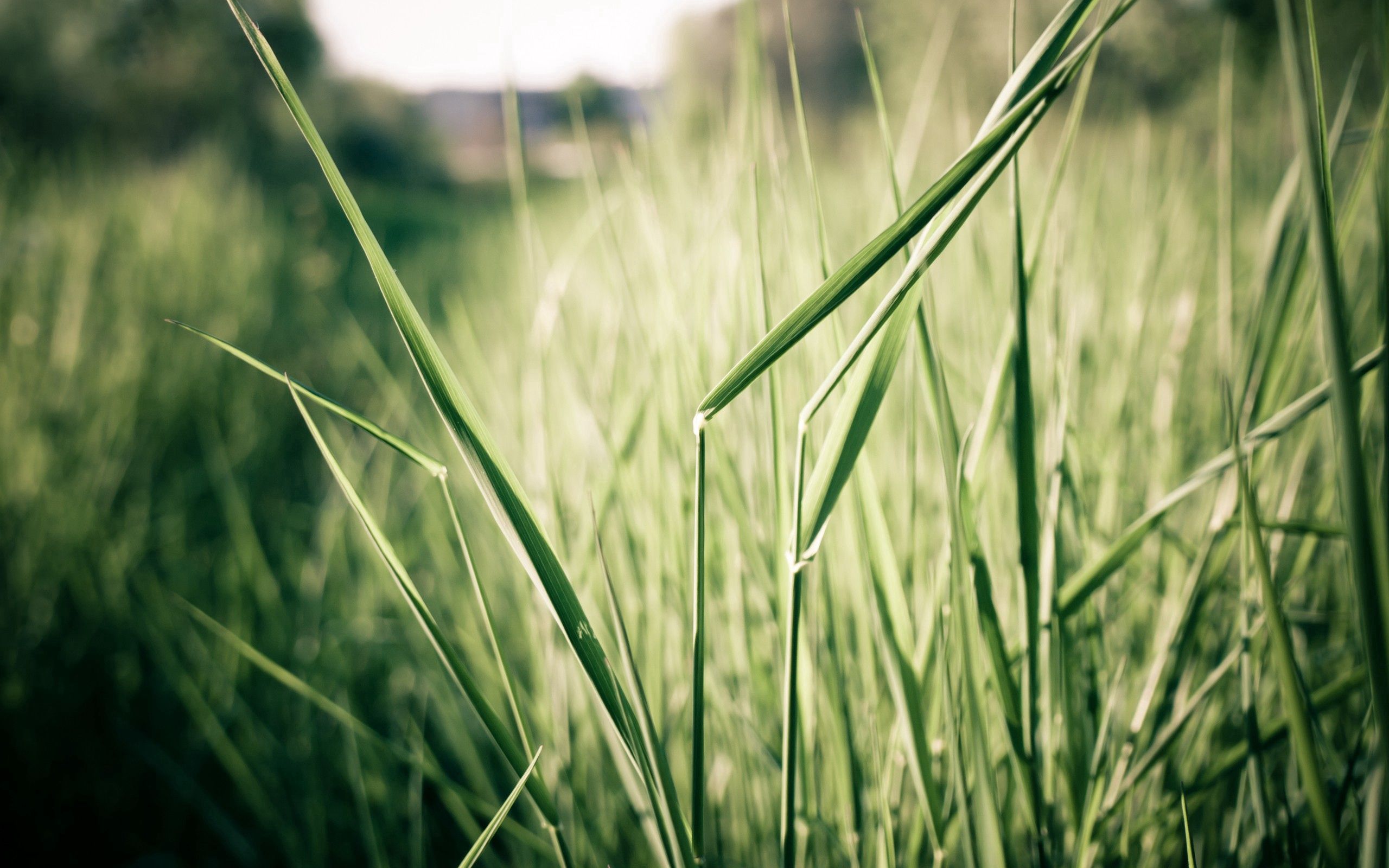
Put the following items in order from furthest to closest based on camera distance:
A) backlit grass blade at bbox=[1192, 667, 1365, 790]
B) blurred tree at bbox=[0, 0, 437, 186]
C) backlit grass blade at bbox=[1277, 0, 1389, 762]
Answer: blurred tree at bbox=[0, 0, 437, 186], backlit grass blade at bbox=[1192, 667, 1365, 790], backlit grass blade at bbox=[1277, 0, 1389, 762]

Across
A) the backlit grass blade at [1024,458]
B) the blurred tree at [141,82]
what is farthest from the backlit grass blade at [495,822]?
the blurred tree at [141,82]

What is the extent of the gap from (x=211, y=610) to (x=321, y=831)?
363 millimetres

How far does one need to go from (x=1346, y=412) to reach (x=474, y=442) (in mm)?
146

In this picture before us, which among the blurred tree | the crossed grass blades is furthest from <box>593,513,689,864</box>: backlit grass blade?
the blurred tree

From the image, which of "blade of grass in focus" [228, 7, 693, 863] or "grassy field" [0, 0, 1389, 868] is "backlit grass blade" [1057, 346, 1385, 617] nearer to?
"grassy field" [0, 0, 1389, 868]

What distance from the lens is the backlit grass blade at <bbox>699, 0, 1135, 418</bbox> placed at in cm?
11

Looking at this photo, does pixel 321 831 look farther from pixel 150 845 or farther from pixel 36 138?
pixel 36 138

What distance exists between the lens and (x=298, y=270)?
1.59 meters

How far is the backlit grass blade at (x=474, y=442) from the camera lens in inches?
5.0

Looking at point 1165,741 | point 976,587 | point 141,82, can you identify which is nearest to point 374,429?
point 976,587

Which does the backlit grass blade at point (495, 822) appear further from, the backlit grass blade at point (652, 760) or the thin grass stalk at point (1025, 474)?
the thin grass stalk at point (1025, 474)

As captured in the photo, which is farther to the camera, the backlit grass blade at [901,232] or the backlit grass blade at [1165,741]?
the backlit grass blade at [1165,741]

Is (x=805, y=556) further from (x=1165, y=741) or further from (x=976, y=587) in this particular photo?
(x=1165, y=741)

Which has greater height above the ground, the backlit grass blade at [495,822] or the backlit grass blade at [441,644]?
the backlit grass blade at [441,644]
